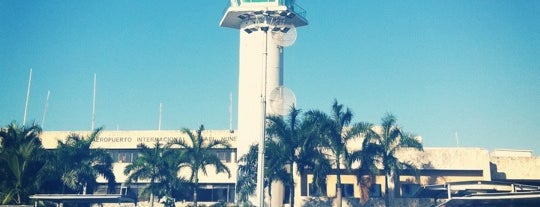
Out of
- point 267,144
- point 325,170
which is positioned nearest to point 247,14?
point 267,144

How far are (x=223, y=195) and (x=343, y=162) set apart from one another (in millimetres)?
18786

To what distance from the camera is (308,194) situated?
5272 centimetres

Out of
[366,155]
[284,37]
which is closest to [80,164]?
[366,155]

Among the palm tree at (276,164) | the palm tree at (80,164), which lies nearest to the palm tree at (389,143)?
the palm tree at (276,164)

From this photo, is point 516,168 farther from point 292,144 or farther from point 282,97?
point 282,97

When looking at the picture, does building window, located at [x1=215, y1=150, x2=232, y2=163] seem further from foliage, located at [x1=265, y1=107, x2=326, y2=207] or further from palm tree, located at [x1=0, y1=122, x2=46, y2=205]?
palm tree, located at [x1=0, y1=122, x2=46, y2=205]

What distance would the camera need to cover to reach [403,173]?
51688 millimetres

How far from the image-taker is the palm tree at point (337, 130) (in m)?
42.9

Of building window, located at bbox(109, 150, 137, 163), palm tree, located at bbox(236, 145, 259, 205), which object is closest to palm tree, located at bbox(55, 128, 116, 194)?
building window, located at bbox(109, 150, 137, 163)

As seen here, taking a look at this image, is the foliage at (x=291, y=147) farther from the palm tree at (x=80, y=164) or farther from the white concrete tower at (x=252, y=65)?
the palm tree at (x=80, y=164)

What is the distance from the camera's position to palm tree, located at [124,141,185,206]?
47219 millimetres

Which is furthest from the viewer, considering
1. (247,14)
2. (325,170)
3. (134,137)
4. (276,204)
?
(134,137)

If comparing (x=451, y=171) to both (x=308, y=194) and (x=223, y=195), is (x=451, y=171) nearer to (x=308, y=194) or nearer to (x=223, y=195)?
(x=308, y=194)

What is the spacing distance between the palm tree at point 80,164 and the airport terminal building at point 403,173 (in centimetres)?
647
